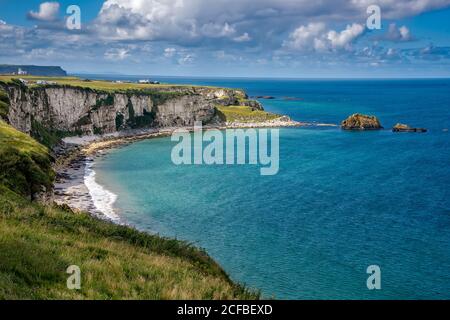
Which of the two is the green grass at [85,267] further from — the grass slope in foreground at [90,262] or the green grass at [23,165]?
the green grass at [23,165]

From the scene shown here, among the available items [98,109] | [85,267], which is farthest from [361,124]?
[85,267]

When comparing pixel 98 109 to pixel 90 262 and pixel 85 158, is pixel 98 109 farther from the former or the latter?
pixel 90 262

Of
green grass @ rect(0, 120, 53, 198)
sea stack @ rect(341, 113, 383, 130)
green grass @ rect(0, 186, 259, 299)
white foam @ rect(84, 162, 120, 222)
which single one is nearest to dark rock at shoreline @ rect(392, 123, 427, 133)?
sea stack @ rect(341, 113, 383, 130)

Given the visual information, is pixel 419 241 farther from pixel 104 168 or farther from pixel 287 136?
pixel 287 136

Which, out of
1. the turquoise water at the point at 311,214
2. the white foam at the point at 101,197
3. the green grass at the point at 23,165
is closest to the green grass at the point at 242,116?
the turquoise water at the point at 311,214
